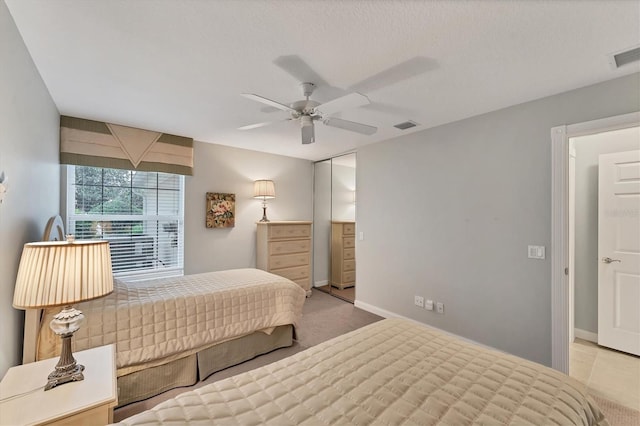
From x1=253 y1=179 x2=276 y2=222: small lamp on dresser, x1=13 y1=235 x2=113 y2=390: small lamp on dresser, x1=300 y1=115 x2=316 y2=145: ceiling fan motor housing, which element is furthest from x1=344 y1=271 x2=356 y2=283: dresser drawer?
x1=13 y1=235 x2=113 y2=390: small lamp on dresser

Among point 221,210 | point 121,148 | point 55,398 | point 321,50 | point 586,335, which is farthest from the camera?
point 221,210

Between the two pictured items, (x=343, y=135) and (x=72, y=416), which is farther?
(x=343, y=135)

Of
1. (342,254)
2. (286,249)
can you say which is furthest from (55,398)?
(342,254)

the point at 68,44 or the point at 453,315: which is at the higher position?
the point at 68,44

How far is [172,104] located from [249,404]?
2.53 m

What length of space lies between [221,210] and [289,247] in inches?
45.6

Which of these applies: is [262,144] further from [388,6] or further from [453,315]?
[453,315]

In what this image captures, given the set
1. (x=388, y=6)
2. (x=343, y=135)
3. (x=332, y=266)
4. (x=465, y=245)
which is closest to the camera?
(x=388, y=6)

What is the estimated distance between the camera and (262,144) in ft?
12.8

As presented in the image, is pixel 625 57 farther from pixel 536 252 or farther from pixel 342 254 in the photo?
pixel 342 254

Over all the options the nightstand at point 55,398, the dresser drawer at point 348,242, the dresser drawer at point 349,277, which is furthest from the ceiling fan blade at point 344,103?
the dresser drawer at point 349,277

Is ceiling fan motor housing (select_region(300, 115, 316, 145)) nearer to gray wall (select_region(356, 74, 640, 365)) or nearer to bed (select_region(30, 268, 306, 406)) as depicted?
bed (select_region(30, 268, 306, 406))

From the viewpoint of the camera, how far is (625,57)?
1.74 metres

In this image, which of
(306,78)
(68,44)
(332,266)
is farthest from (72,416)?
(332,266)
